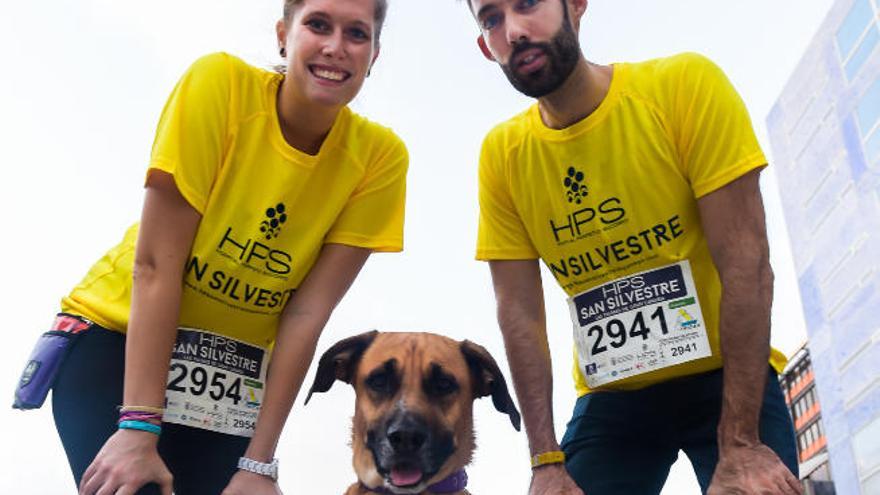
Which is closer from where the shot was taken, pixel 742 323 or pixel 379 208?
pixel 742 323

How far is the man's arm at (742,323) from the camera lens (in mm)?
3213

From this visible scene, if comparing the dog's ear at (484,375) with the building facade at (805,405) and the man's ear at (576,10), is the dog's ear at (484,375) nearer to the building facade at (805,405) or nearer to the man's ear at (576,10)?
the man's ear at (576,10)

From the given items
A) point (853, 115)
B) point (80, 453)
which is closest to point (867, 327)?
point (853, 115)

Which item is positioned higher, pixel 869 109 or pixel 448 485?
pixel 869 109

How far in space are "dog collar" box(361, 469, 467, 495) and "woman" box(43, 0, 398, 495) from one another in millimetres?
739

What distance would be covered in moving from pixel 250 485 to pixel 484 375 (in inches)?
61.5

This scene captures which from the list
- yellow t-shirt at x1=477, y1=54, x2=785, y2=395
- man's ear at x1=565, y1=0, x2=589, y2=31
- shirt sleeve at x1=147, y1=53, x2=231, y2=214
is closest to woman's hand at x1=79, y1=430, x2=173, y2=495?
shirt sleeve at x1=147, y1=53, x2=231, y2=214

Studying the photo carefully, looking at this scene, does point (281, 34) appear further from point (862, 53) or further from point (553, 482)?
point (862, 53)

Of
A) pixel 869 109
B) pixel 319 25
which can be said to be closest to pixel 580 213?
pixel 319 25

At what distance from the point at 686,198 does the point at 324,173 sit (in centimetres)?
162

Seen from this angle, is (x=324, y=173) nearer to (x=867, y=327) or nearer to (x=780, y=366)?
(x=780, y=366)

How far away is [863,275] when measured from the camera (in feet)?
91.2

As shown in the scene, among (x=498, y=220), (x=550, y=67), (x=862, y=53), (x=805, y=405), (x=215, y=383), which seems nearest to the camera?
(x=215, y=383)

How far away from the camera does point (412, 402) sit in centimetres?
402
